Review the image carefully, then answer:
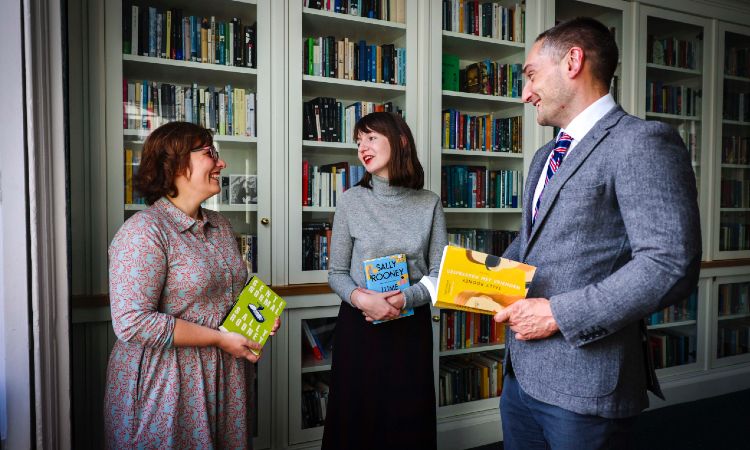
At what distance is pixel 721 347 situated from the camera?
371 cm

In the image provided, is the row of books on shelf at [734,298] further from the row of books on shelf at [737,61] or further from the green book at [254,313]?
the green book at [254,313]

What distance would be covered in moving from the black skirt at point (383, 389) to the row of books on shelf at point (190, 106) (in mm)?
1098

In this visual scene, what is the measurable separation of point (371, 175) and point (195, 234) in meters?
0.81

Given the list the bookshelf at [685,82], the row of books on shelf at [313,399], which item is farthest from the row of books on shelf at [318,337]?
the bookshelf at [685,82]

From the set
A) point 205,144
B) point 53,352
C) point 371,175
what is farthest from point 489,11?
point 53,352

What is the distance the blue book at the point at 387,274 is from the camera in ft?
6.16

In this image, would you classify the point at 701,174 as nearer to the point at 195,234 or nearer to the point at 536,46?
the point at 536,46

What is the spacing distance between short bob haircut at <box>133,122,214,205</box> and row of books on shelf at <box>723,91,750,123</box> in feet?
A: 12.6

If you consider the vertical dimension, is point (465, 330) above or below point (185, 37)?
below

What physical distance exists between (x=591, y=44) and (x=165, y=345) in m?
1.38

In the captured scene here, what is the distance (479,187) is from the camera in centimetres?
301

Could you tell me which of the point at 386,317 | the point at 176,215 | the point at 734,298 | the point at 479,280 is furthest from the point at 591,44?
the point at 734,298

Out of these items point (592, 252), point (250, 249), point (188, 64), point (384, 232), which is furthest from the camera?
point (250, 249)

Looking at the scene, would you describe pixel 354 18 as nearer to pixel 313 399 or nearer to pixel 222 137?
pixel 222 137
